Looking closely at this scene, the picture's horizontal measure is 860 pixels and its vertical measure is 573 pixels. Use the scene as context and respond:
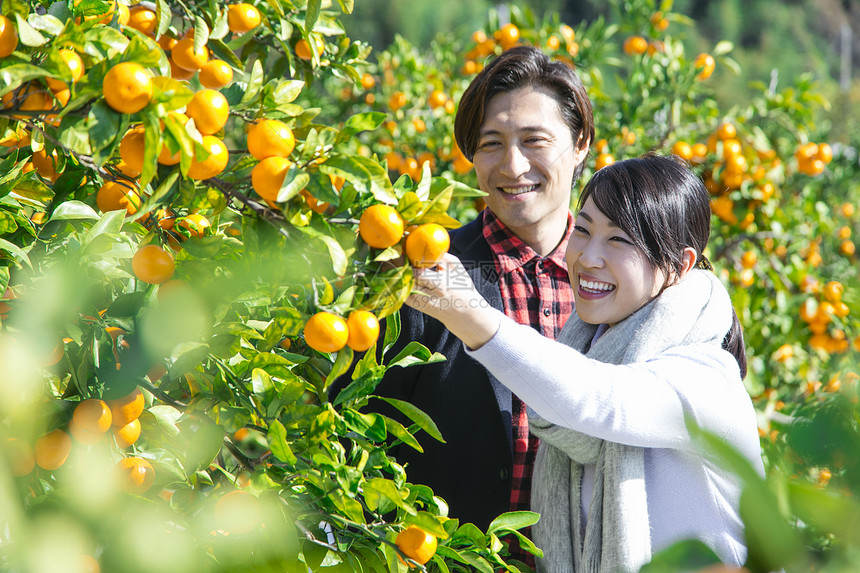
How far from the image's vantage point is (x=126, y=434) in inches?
27.8

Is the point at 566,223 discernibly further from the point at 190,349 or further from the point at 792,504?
the point at 792,504

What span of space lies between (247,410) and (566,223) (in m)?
0.93

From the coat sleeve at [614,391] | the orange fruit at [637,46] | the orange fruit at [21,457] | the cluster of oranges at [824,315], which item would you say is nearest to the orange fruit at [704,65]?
the orange fruit at [637,46]

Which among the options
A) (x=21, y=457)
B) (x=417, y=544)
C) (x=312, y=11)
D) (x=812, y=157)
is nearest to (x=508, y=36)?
(x=812, y=157)

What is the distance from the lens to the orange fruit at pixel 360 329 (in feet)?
2.25

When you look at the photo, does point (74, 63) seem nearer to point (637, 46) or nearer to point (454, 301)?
point (454, 301)

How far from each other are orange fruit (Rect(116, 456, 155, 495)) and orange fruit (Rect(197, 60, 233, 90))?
0.41 m

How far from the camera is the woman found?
0.87m

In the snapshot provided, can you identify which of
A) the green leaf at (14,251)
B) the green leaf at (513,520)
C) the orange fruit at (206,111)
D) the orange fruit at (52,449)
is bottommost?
the green leaf at (513,520)

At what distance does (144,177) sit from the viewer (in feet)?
1.79

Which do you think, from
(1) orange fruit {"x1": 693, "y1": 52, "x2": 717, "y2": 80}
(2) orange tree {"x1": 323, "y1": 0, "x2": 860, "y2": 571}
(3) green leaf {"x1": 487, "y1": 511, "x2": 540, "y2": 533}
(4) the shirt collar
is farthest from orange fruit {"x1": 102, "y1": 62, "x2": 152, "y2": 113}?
(1) orange fruit {"x1": 693, "y1": 52, "x2": 717, "y2": 80}

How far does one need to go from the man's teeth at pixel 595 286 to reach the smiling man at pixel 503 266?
251 millimetres

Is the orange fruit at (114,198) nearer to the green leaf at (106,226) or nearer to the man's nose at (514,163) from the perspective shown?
the green leaf at (106,226)

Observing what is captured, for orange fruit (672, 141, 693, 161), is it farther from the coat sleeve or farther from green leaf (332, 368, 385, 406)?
green leaf (332, 368, 385, 406)
